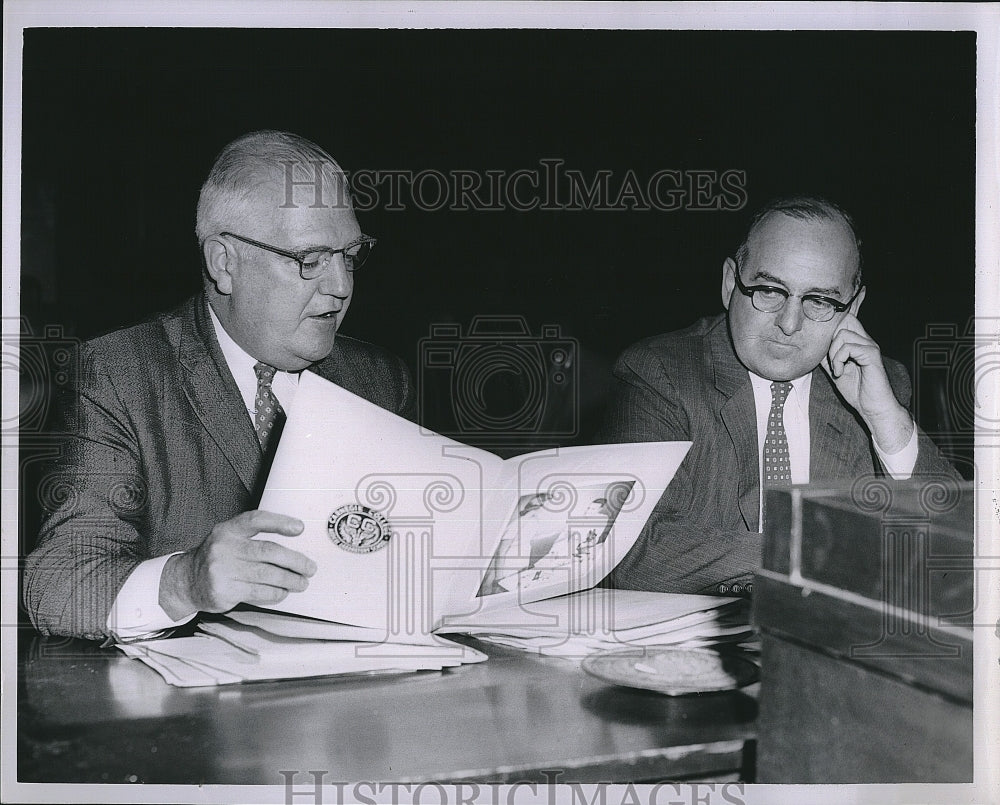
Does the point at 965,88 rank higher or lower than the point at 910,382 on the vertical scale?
higher

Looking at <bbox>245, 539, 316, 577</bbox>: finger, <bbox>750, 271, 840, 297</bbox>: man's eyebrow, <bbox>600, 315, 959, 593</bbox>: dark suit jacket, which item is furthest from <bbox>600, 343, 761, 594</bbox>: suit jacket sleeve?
<bbox>245, 539, 316, 577</bbox>: finger

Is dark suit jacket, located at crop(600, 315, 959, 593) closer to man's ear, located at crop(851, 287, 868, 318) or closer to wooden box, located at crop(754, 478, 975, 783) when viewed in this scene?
man's ear, located at crop(851, 287, 868, 318)

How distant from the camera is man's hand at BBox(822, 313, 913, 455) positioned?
72.0 inches

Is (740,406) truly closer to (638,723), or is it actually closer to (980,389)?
(980,389)

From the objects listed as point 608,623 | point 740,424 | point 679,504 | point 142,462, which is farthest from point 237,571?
point 740,424

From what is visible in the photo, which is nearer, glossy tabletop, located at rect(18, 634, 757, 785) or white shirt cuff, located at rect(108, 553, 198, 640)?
glossy tabletop, located at rect(18, 634, 757, 785)

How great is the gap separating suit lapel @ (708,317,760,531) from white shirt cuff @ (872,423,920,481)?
0.24 m

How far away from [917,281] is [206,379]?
137 centimetres

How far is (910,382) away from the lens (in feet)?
6.07

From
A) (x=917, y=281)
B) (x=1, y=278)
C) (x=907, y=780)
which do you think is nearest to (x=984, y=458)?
(x=917, y=281)

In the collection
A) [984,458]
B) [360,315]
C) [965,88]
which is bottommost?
[984,458]

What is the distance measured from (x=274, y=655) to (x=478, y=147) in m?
1.00

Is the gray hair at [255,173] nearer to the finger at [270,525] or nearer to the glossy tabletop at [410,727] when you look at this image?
the finger at [270,525]

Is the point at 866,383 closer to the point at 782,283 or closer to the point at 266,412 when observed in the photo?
the point at 782,283
